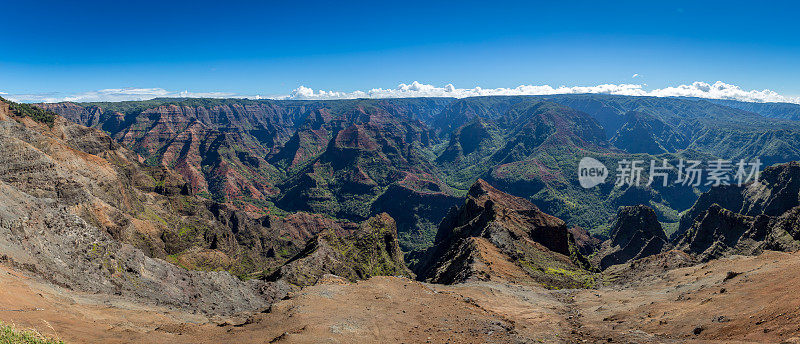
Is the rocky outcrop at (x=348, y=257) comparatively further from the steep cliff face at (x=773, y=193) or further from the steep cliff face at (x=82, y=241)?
the steep cliff face at (x=773, y=193)

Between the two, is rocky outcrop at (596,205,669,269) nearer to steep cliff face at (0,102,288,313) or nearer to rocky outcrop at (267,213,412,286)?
rocky outcrop at (267,213,412,286)

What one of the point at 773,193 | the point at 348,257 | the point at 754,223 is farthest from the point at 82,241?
the point at 773,193

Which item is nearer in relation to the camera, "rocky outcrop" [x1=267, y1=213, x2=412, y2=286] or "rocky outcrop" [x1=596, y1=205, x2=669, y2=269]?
"rocky outcrop" [x1=267, y1=213, x2=412, y2=286]

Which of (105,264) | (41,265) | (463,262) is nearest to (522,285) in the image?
(463,262)

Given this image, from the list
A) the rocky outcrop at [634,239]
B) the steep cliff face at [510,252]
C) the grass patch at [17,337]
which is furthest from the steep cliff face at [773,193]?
the grass patch at [17,337]

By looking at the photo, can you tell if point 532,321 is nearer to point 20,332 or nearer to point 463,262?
point 463,262

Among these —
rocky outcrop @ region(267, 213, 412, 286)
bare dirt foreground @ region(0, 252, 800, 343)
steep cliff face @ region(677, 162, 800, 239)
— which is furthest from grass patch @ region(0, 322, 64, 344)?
steep cliff face @ region(677, 162, 800, 239)

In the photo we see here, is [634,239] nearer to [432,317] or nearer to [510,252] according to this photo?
[510,252]
